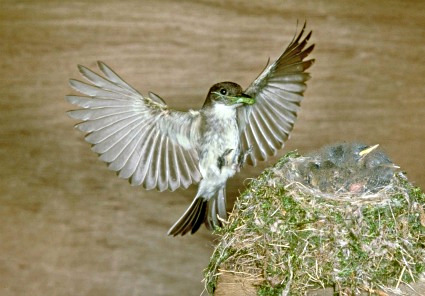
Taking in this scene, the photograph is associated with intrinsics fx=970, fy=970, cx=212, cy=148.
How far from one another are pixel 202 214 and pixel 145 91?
13.1 inches

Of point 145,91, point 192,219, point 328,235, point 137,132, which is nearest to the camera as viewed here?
point 328,235

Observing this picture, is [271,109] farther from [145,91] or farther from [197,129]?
[145,91]

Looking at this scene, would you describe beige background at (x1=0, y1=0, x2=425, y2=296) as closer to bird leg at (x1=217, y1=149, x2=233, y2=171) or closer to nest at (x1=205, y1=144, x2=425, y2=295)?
bird leg at (x1=217, y1=149, x2=233, y2=171)

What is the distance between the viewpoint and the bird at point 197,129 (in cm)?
200

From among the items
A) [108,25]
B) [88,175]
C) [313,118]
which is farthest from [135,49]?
[313,118]

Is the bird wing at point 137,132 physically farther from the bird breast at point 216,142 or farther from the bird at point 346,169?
the bird at point 346,169

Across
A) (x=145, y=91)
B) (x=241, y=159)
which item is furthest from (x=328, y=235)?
(x=145, y=91)

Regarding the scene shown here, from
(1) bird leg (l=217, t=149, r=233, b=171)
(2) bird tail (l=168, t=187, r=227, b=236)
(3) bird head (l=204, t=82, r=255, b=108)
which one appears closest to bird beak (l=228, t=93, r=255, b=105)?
(3) bird head (l=204, t=82, r=255, b=108)

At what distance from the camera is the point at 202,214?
2203 mm

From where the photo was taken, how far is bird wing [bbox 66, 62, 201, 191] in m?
1.97

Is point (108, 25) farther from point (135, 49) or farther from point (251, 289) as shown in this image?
point (251, 289)

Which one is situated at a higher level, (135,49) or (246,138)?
(135,49)

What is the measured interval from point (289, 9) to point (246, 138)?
1.23 feet

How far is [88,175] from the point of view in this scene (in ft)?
7.55
